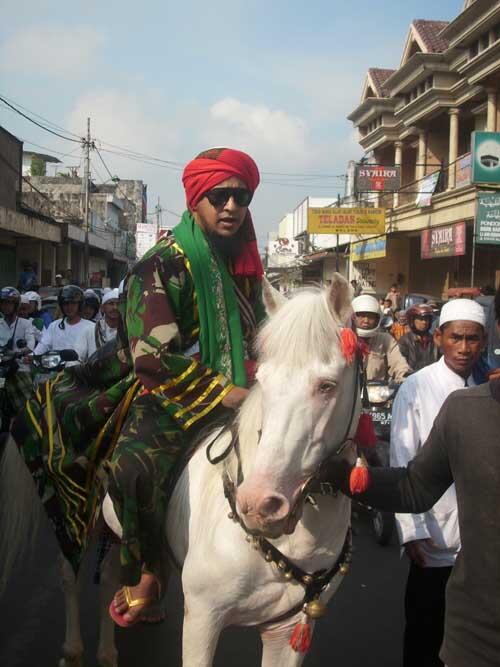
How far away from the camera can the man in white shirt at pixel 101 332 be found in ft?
23.8

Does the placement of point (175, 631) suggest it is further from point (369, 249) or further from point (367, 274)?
point (367, 274)

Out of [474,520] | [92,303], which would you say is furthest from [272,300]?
[92,303]

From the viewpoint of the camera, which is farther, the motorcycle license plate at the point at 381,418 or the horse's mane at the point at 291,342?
the motorcycle license plate at the point at 381,418

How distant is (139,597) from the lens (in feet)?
9.00

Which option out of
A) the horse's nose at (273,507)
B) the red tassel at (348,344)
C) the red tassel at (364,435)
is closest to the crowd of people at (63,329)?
the red tassel at (364,435)

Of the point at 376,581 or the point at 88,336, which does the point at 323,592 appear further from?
the point at 88,336

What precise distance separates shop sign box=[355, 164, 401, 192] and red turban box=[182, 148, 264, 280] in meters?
24.1

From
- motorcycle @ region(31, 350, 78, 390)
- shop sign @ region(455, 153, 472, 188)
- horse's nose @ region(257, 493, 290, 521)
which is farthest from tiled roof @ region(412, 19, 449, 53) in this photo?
horse's nose @ region(257, 493, 290, 521)

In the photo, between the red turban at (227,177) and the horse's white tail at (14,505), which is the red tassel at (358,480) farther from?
the horse's white tail at (14,505)

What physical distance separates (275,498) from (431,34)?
1126 inches

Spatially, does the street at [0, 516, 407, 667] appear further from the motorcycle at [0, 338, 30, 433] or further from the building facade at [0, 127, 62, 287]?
the building facade at [0, 127, 62, 287]

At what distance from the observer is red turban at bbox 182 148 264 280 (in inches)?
114

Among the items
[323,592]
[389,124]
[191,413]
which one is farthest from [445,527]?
[389,124]

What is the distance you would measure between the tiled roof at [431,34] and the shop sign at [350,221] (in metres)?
6.30
